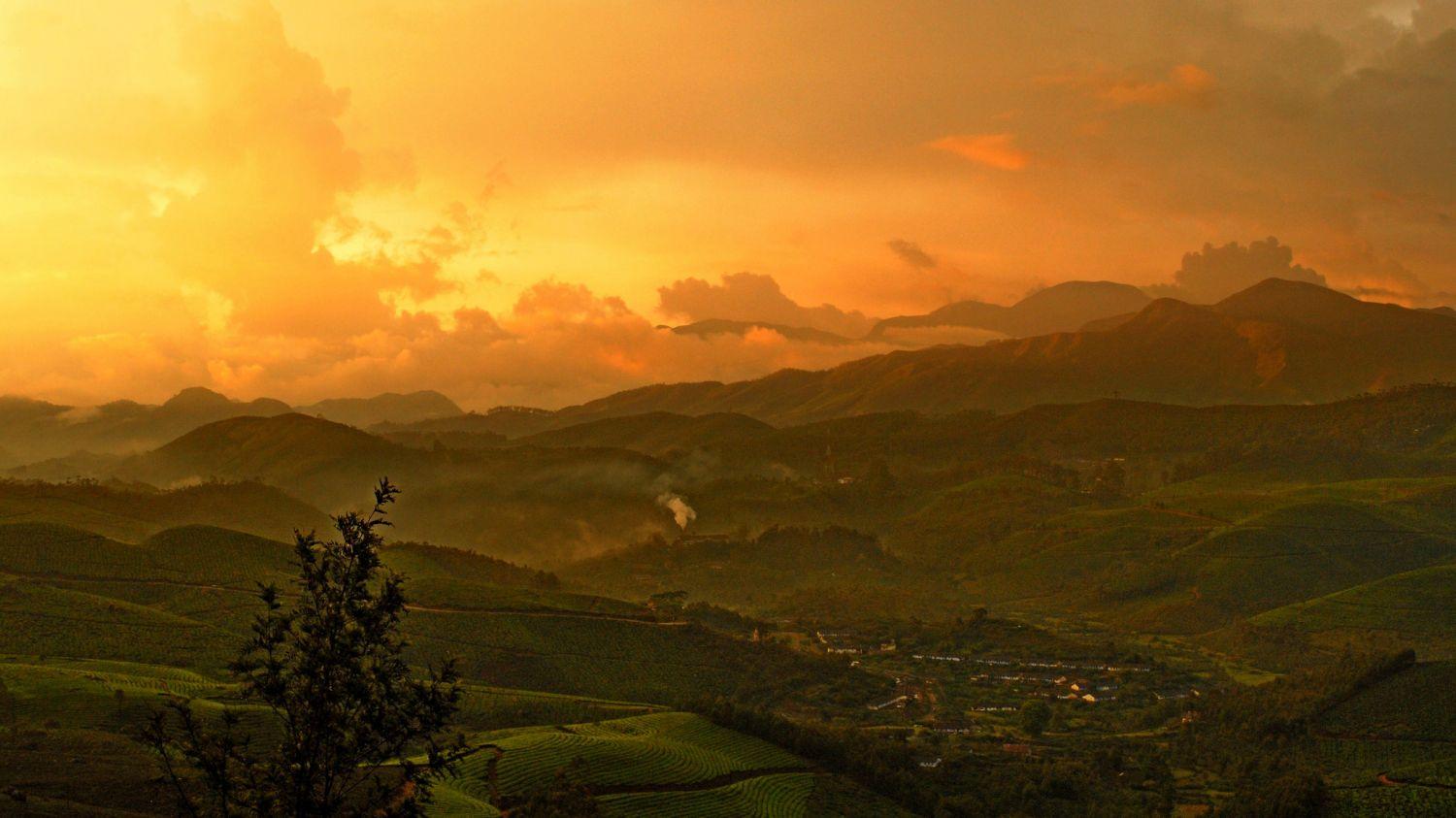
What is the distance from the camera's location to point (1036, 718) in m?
140

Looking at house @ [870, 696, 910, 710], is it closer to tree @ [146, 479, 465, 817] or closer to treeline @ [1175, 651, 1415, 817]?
treeline @ [1175, 651, 1415, 817]

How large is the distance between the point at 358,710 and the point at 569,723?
85744 mm

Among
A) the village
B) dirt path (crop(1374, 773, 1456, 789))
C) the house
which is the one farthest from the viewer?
the house

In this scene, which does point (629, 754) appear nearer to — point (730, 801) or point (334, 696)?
point (730, 801)

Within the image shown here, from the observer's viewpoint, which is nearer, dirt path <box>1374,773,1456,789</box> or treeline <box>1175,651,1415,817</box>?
dirt path <box>1374,773,1456,789</box>

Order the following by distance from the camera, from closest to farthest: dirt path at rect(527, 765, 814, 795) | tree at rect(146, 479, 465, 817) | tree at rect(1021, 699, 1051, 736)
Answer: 1. tree at rect(146, 479, 465, 817)
2. dirt path at rect(527, 765, 814, 795)
3. tree at rect(1021, 699, 1051, 736)

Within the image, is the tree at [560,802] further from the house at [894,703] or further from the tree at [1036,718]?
the tree at [1036,718]

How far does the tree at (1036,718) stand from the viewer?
139 metres

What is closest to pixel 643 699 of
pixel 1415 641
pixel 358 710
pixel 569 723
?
pixel 569 723

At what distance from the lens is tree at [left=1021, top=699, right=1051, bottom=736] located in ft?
456

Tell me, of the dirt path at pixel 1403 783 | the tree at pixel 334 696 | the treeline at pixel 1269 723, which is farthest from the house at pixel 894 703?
the tree at pixel 334 696

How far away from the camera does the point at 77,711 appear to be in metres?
92.0

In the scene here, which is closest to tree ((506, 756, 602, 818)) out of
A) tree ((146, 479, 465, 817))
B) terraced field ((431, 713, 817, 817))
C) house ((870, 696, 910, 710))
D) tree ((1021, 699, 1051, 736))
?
terraced field ((431, 713, 817, 817))

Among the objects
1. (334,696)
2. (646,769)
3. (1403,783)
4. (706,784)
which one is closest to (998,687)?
(1403,783)
